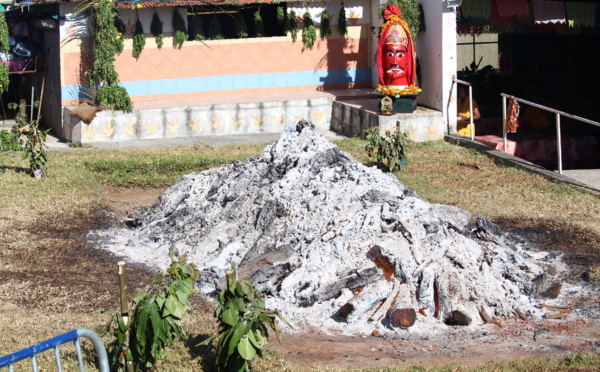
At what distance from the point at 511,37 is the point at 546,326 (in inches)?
647

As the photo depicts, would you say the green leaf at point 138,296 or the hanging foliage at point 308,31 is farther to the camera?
the hanging foliage at point 308,31

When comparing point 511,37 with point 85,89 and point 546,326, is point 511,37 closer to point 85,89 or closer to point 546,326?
point 85,89

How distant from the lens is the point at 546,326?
801 cm

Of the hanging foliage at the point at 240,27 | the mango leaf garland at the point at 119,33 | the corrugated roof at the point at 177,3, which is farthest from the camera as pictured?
the hanging foliage at the point at 240,27

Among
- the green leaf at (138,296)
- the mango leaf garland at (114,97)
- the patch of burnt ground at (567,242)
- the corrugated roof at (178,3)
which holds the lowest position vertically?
the patch of burnt ground at (567,242)

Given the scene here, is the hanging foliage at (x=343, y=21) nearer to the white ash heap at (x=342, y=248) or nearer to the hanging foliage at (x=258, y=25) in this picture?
the hanging foliage at (x=258, y=25)

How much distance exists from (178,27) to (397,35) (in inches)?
227

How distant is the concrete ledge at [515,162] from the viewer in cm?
1326

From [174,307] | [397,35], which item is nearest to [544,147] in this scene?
[397,35]

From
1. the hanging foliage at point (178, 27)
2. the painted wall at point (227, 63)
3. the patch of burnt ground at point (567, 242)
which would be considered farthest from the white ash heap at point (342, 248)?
the hanging foliage at point (178, 27)

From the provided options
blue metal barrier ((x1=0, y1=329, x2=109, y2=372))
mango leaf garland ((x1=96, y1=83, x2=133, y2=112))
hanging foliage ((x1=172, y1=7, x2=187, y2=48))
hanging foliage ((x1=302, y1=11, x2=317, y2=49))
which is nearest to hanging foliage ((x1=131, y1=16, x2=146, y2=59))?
hanging foliage ((x1=172, y1=7, x2=187, y2=48))

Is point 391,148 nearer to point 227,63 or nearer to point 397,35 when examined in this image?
point 397,35

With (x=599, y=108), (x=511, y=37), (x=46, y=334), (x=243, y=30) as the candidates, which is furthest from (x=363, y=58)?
(x=46, y=334)

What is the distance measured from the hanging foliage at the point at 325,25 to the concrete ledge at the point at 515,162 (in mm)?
5165
